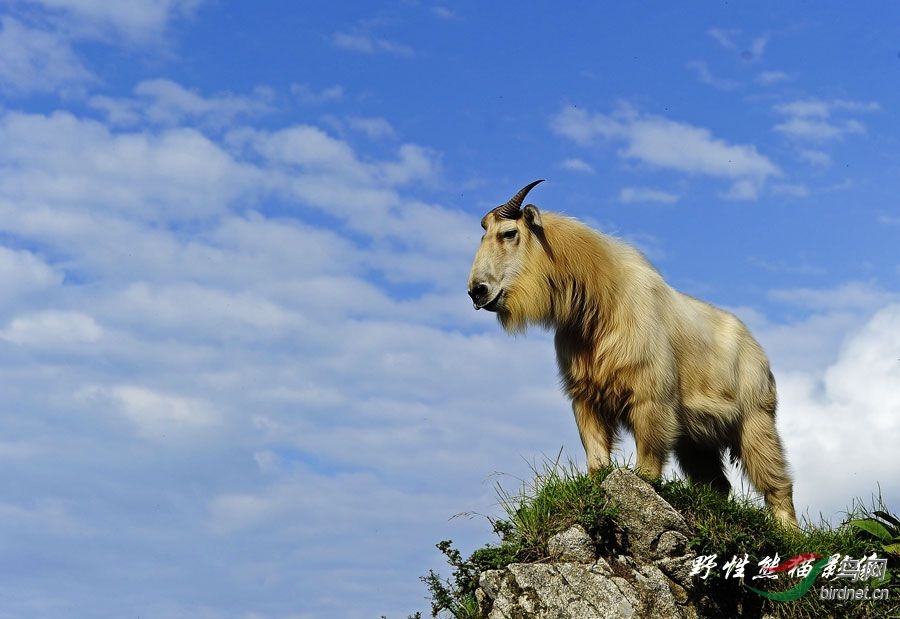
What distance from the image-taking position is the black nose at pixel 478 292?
10.0 metres

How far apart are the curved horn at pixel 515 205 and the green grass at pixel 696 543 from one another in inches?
100

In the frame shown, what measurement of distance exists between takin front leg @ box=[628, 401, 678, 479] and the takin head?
167cm

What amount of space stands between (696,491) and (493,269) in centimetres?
291

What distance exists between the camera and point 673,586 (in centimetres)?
870

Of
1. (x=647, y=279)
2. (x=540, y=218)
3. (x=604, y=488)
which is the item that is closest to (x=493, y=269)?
(x=540, y=218)

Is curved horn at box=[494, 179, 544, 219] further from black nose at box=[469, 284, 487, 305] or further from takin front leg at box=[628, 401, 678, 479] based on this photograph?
takin front leg at box=[628, 401, 678, 479]

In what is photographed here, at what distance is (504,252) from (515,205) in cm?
50

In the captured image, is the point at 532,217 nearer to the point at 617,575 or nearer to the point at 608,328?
the point at 608,328

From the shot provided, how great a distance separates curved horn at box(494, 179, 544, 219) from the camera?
33.3ft

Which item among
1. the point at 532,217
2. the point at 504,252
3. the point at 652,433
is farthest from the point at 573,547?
the point at 532,217

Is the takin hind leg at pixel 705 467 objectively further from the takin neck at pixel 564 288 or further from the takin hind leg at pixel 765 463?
the takin neck at pixel 564 288

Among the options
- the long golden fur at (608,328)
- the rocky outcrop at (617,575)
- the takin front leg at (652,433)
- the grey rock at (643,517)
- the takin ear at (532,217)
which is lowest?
the rocky outcrop at (617,575)

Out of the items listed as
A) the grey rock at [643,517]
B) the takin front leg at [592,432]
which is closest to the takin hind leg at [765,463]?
the takin front leg at [592,432]

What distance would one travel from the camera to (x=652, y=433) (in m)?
9.69
